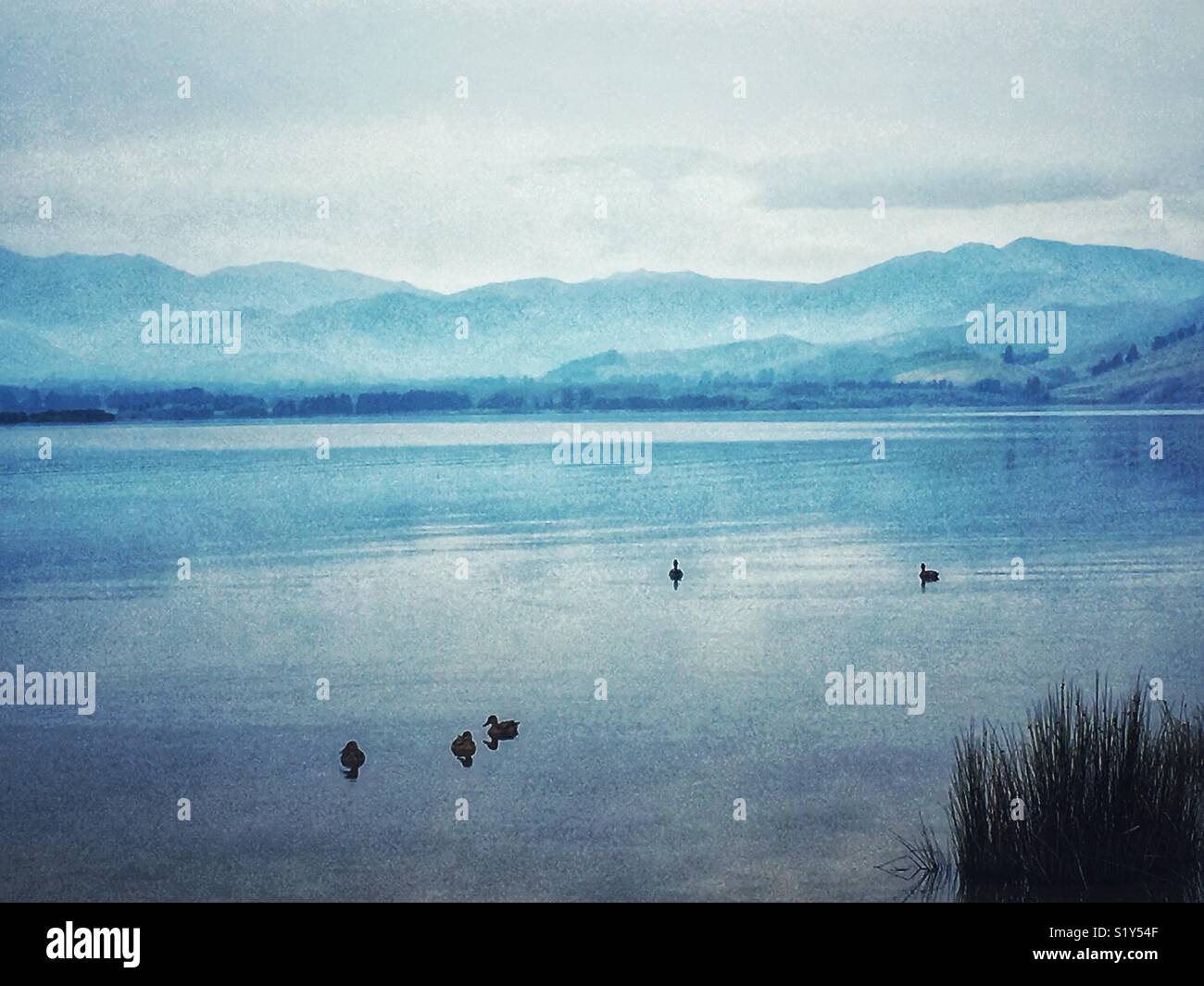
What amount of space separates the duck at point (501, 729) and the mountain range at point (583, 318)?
7.04 ft

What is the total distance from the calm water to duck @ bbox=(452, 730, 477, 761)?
0.08 meters

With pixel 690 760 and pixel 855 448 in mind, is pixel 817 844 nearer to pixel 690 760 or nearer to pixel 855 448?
pixel 690 760

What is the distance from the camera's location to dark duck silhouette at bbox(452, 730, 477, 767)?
5.99 m

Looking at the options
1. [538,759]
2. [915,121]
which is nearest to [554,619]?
[538,759]

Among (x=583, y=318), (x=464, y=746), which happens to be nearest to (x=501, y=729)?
(x=464, y=746)

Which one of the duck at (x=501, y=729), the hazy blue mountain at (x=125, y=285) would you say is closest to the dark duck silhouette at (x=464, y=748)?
the duck at (x=501, y=729)

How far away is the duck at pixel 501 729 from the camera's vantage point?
617cm

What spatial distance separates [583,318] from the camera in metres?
7.42

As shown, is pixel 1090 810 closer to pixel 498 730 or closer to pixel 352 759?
pixel 498 730

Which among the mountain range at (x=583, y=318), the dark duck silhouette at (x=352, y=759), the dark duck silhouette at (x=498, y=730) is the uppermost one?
the mountain range at (x=583, y=318)

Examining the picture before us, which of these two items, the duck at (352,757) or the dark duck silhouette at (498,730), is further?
the dark duck silhouette at (498,730)

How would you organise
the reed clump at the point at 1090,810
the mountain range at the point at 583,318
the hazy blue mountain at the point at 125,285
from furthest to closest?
1. the mountain range at the point at 583,318
2. the hazy blue mountain at the point at 125,285
3. the reed clump at the point at 1090,810

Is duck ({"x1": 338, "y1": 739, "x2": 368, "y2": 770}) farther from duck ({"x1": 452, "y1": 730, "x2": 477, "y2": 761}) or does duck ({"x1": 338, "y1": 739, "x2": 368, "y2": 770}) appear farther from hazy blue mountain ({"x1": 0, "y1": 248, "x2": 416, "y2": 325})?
hazy blue mountain ({"x1": 0, "y1": 248, "x2": 416, "y2": 325})

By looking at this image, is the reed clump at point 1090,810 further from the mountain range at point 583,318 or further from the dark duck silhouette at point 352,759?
the mountain range at point 583,318
